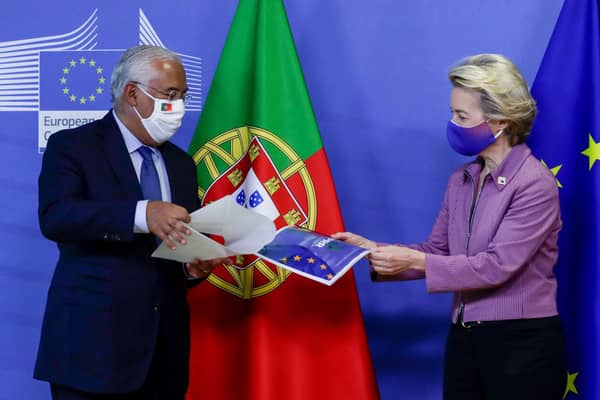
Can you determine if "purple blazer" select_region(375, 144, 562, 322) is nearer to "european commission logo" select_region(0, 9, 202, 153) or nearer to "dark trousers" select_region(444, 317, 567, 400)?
"dark trousers" select_region(444, 317, 567, 400)

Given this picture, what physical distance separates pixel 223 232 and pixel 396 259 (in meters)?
0.49

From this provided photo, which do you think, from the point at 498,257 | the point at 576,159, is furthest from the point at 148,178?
the point at 576,159

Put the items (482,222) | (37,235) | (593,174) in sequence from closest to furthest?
(482,222) → (593,174) → (37,235)

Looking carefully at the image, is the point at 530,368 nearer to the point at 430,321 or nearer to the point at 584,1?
the point at 430,321

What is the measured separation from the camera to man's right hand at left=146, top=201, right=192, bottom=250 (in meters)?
1.76

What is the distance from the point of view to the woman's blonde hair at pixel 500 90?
2004 millimetres

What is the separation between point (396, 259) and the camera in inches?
82.5

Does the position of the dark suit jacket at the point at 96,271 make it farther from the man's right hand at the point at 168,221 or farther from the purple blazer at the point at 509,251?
the purple blazer at the point at 509,251

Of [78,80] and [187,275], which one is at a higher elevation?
[78,80]

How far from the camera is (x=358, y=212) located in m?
2.80

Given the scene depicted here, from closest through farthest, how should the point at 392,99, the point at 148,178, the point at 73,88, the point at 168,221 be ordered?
the point at 168,221
the point at 148,178
the point at 392,99
the point at 73,88

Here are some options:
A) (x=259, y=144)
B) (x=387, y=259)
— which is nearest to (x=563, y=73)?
(x=387, y=259)

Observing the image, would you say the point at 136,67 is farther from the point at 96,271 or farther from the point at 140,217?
the point at 96,271

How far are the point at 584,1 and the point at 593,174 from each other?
516 millimetres
